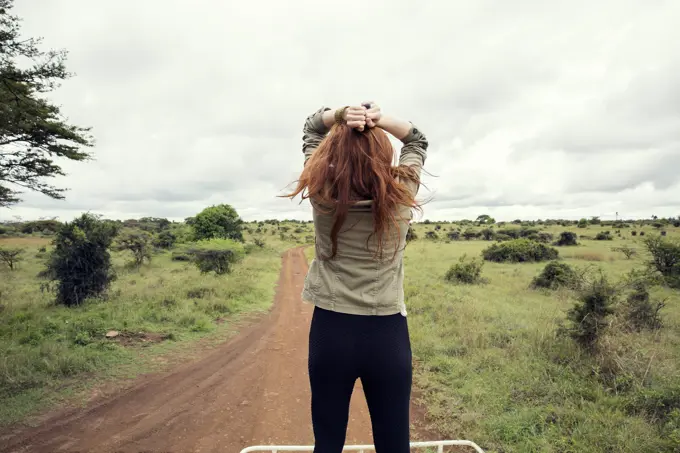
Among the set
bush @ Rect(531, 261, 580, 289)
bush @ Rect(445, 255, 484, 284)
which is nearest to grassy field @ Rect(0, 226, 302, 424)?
bush @ Rect(445, 255, 484, 284)

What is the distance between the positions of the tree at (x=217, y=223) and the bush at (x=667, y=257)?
22622 mm

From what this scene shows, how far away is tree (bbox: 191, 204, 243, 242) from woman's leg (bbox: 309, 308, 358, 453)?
24123 mm

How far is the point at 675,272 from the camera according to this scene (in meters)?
11.2

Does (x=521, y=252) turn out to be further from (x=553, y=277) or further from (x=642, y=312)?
(x=642, y=312)

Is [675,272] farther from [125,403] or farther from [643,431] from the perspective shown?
[125,403]

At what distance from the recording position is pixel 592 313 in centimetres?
597

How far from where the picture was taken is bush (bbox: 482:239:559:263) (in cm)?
1827

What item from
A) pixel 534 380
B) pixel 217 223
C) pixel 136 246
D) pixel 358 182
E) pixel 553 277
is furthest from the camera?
pixel 217 223

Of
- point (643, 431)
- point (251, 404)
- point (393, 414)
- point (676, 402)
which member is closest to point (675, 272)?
point (676, 402)

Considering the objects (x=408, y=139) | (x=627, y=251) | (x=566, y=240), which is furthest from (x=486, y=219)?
(x=408, y=139)

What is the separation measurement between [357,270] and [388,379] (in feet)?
1.33

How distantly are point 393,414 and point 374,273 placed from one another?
21.0 inches

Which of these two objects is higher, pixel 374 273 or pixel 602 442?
pixel 374 273

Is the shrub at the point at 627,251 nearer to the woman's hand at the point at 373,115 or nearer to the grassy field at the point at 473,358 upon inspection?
the grassy field at the point at 473,358
